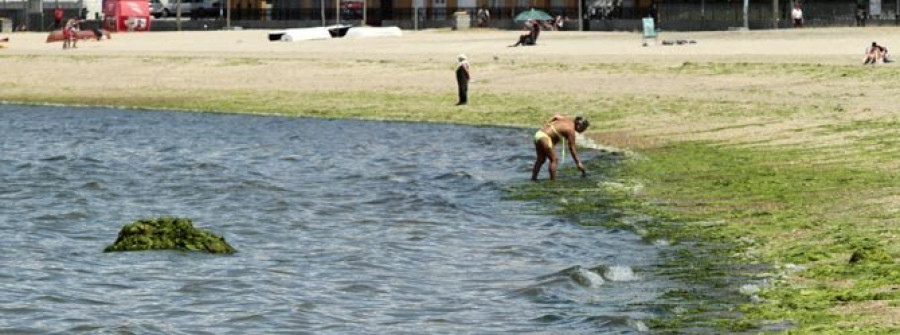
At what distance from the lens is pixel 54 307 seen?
19141mm

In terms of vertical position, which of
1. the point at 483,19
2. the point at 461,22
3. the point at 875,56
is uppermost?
the point at 483,19

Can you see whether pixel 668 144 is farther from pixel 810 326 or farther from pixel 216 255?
pixel 810 326

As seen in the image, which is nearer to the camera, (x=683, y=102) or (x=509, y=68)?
(x=683, y=102)

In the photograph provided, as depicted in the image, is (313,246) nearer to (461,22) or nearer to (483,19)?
(461,22)

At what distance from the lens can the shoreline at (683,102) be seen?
21047mm

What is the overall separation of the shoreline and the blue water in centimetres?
186

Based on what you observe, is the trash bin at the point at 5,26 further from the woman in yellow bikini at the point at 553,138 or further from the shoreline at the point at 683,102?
the woman in yellow bikini at the point at 553,138

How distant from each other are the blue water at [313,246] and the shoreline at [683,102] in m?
1.86

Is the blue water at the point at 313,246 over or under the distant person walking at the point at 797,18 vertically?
under

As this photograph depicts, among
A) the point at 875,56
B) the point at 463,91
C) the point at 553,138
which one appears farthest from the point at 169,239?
the point at 875,56

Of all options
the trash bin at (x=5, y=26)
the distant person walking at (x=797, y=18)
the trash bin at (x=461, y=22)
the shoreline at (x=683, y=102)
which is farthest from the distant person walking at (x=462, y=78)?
the trash bin at (x=5, y=26)

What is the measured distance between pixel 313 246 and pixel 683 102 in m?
23.9

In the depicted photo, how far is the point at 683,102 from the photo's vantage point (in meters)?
46.7

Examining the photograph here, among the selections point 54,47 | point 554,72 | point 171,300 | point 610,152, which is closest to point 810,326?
point 171,300
